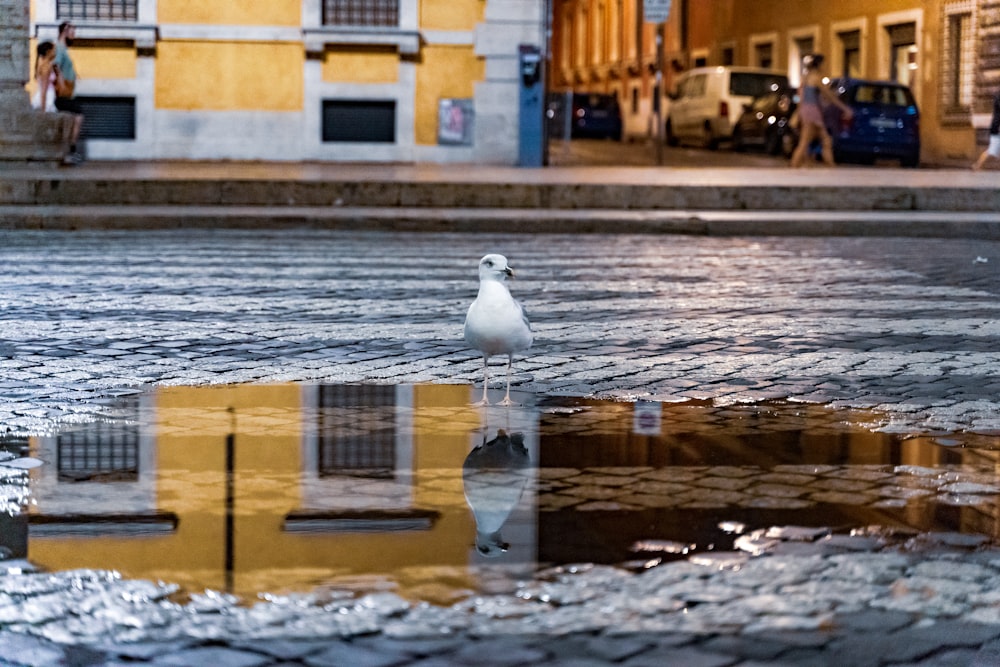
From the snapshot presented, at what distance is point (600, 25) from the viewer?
57.6m

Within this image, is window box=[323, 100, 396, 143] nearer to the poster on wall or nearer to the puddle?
the poster on wall

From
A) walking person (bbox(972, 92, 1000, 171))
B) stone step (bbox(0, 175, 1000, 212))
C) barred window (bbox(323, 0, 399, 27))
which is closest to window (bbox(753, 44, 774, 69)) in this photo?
walking person (bbox(972, 92, 1000, 171))

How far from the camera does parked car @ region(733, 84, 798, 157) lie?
1254 inches

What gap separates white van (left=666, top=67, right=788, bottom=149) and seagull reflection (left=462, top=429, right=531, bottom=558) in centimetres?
3105

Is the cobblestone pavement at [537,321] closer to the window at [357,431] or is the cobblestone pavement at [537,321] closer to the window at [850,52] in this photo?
the window at [357,431]

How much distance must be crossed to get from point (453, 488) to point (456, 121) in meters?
20.5

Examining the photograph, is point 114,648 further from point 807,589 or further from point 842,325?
point 842,325

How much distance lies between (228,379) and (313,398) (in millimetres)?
525

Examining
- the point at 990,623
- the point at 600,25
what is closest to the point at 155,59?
the point at 990,623

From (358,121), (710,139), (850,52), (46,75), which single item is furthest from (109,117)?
(850,52)

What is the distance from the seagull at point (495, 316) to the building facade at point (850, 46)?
21.9 meters

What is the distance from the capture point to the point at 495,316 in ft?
18.2

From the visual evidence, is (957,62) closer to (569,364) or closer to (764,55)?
(764,55)

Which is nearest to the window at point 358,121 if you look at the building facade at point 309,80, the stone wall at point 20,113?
the building facade at point 309,80
